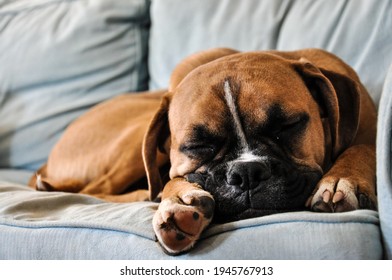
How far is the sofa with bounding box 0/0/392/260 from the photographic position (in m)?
1.31

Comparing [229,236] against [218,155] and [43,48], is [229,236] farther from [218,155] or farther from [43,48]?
[43,48]

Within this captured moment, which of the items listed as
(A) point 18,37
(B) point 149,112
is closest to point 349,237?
(B) point 149,112

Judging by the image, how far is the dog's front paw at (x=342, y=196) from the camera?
142 centimetres

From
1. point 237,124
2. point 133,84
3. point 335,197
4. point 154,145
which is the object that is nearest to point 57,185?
point 154,145

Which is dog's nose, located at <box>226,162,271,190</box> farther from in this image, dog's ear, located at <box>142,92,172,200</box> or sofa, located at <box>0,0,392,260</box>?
dog's ear, located at <box>142,92,172,200</box>

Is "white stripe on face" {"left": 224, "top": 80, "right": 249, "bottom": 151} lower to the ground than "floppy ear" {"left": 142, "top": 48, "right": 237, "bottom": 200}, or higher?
higher

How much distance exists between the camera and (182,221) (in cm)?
135

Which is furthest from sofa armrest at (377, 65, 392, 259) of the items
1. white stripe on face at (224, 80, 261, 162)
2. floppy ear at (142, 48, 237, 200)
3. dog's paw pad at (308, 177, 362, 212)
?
floppy ear at (142, 48, 237, 200)

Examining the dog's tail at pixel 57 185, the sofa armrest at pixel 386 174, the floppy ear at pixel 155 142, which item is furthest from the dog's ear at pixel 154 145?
the sofa armrest at pixel 386 174

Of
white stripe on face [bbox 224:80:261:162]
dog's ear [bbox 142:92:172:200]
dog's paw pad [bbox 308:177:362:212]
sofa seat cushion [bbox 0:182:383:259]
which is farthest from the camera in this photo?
dog's ear [bbox 142:92:172:200]

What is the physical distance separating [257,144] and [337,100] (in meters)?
0.29

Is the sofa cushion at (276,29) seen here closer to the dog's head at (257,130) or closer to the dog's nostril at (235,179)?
the dog's head at (257,130)

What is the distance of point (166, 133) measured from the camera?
1.95 m

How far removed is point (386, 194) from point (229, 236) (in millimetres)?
353
